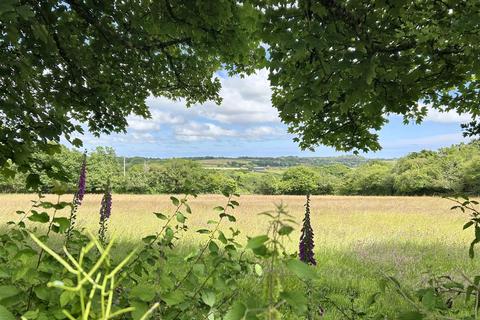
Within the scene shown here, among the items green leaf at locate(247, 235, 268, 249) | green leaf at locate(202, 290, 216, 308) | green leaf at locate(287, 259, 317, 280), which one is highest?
green leaf at locate(247, 235, 268, 249)

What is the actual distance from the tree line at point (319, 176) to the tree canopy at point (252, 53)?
50541 mm

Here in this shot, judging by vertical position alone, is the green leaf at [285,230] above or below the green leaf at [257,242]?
above

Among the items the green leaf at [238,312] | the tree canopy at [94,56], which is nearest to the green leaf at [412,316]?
the green leaf at [238,312]

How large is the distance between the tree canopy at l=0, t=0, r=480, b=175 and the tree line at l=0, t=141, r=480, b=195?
1990 inches

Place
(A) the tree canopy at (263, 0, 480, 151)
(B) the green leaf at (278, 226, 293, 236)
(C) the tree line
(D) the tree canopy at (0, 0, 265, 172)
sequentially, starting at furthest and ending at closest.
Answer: (C) the tree line → (D) the tree canopy at (0, 0, 265, 172) → (A) the tree canopy at (263, 0, 480, 151) → (B) the green leaf at (278, 226, 293, 236)

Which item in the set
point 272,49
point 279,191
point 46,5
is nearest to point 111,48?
point 46,5


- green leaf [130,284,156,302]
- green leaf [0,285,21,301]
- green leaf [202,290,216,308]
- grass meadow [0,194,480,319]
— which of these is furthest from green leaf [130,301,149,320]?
grass meadow [0,194,480,319]

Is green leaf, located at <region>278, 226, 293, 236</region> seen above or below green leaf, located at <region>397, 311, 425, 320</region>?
above

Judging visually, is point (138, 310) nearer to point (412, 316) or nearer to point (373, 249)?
point (412, 316)

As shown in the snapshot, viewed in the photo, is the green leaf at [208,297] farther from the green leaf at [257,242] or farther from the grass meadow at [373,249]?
the grass meadow at [373,249]

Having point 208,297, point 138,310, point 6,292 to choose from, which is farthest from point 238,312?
point 6,292

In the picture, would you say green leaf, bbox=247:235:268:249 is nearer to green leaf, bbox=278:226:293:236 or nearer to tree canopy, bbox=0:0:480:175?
green leaf, bbox=278:226:293:236

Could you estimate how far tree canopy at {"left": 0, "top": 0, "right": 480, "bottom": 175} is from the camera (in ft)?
11.7

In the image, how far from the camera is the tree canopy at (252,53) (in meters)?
3.58
